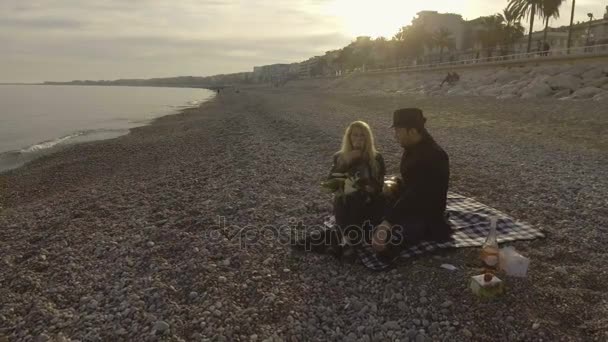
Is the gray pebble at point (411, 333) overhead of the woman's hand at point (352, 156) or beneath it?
beneath

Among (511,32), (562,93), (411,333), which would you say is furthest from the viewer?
(511,32)

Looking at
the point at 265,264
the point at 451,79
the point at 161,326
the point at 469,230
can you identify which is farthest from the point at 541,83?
the point at 161,326

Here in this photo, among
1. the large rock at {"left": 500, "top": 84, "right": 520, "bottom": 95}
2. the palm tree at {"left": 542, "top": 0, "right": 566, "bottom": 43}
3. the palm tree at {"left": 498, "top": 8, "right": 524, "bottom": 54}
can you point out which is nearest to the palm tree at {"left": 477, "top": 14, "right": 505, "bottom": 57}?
the palm tree at {"left": 498, "top": 8, "right": 524, "bottom": 54}

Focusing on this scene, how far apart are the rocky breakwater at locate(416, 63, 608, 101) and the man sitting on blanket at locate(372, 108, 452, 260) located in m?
21.8

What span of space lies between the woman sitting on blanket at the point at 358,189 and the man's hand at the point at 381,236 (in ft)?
1.58

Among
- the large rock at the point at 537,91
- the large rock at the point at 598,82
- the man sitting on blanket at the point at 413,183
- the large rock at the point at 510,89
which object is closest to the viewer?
the man sitting on blanket at the point at 413,183

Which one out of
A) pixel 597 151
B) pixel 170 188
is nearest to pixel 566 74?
pixel 597 151

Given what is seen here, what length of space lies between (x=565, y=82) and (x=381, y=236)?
96.5 ft

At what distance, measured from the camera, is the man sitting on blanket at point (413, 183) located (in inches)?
194

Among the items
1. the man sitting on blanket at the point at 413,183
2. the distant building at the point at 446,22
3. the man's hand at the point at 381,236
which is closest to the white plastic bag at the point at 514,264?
the man sitting on blanket at the point at 413,183

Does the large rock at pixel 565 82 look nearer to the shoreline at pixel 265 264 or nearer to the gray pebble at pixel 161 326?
the shoreline at pixel 265 264

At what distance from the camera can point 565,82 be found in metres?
28.4

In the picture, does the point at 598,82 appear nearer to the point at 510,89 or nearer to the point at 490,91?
the point at 510,89

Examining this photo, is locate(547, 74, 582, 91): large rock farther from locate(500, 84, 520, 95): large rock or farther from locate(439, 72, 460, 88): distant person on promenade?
locate(439, 72, 460, 88): distant person on promenade
